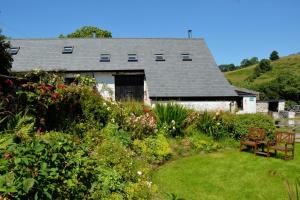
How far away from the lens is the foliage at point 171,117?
522 inches

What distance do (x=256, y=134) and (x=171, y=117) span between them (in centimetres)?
348

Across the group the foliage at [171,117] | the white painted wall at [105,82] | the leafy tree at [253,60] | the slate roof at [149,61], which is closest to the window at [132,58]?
the slate roof at [149,61]

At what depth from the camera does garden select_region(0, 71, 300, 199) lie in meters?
4.18

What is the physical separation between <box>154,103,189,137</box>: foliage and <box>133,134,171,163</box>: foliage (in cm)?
176

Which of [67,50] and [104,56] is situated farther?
[67,50]

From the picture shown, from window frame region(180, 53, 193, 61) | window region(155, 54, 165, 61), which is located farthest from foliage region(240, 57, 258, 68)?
window region(155, 54, 165, 61)

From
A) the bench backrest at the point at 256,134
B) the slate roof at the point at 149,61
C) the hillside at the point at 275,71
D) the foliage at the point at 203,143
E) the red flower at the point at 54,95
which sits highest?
the hillside at the point at 275,71

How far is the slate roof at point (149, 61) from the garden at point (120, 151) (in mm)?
9670

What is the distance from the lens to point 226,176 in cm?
952

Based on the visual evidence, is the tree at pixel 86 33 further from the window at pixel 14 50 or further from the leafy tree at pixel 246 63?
the leafy tree at pixel 246 63

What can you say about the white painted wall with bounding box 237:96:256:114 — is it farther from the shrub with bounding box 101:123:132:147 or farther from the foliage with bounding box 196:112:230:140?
the shrub with bounding box 101:123:132:147

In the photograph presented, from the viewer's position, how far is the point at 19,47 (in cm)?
2770

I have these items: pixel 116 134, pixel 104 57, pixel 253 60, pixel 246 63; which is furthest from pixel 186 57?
pixel 253 60

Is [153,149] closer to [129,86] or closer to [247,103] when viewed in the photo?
[129,86]
